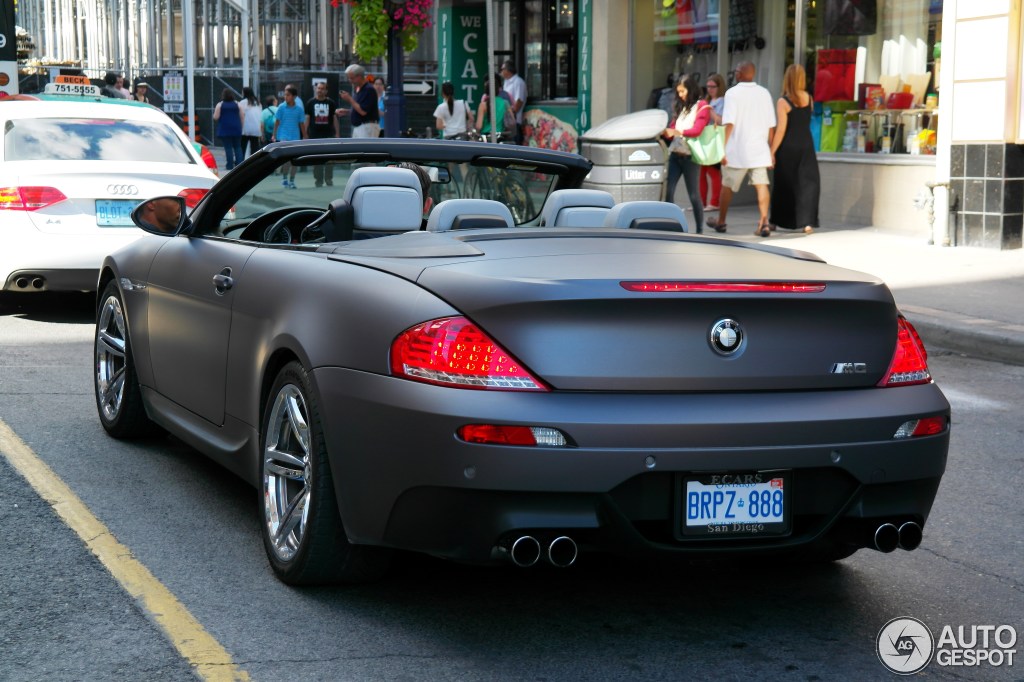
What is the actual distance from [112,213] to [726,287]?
7.56 meters

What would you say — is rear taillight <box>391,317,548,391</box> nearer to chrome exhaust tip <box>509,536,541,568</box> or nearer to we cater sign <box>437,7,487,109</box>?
chrome exhaust tip <box>509,536,541,568</box>

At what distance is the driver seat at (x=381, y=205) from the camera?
521 centimetres

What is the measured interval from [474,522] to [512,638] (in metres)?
0.49

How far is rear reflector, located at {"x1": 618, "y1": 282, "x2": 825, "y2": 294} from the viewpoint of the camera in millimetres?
4055

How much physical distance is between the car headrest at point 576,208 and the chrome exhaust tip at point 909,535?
1734 millimetres

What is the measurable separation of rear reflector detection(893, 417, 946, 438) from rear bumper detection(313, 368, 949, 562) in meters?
0.02

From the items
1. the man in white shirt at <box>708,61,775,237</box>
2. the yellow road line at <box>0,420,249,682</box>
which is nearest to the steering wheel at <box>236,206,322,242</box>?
the yellow road line at <box>0,420,249,682</box>

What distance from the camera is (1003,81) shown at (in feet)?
49.5

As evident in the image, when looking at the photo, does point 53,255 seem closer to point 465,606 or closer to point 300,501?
point 300,501

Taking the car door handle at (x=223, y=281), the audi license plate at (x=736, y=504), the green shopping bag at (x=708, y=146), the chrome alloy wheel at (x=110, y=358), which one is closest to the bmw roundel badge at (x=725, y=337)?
the audi license plate at (x=736, y=504)

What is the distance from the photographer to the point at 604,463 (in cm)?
387

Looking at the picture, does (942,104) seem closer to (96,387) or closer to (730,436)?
(96,387)

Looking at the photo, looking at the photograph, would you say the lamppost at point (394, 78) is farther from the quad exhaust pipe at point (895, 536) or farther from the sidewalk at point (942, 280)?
the quad exhaust pipe at point (895, 536)

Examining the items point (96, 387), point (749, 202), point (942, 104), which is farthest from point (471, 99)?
point (96, 387)
